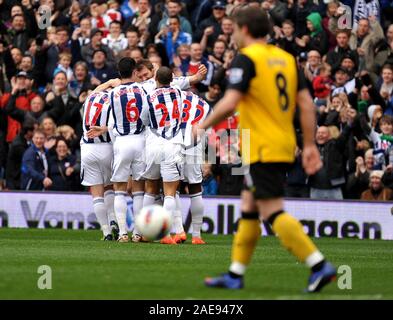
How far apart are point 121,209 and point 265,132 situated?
7.96m

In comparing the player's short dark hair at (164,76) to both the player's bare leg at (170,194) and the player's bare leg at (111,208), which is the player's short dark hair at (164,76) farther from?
the player's bare leg at (111,208)

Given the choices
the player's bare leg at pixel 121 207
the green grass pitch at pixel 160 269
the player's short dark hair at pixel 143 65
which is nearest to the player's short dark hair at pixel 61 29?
the green grass pitch at pixel 160 269

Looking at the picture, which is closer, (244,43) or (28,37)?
(244,43)

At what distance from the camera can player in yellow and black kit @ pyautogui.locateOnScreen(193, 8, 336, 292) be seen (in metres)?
10.4

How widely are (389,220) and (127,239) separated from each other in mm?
5973

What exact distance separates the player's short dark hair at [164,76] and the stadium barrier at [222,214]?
18.3ft

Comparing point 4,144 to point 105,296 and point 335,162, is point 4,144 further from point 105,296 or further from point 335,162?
point 105,296

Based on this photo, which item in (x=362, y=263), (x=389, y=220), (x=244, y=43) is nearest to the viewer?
(x=244, y=43)

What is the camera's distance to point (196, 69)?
2458 cm

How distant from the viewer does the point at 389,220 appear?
72.6ft

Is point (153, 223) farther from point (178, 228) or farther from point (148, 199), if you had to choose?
point (178, 228)

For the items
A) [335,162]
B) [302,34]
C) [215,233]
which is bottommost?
[215,233]
